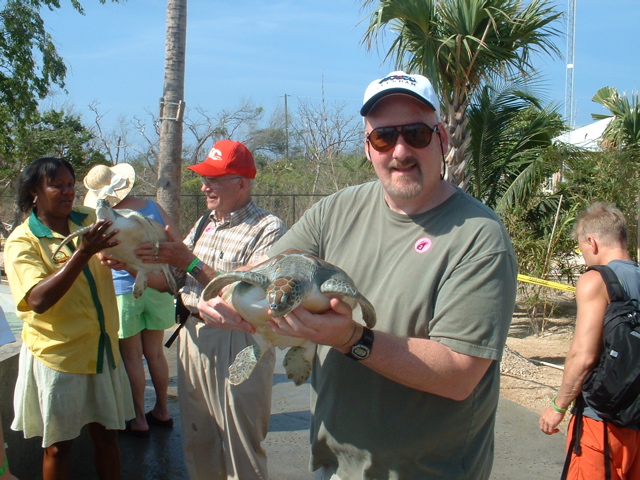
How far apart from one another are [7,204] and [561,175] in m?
18.2

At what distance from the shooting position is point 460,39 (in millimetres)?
7422

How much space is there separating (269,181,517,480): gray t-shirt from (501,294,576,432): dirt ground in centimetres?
351

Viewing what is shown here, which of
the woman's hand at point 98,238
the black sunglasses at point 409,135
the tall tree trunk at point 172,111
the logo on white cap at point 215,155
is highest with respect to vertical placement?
the tall tree trunk at point 172,111

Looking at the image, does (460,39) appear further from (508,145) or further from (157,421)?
(157,421)

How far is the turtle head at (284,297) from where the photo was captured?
153 cm

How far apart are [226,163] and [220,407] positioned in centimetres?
143

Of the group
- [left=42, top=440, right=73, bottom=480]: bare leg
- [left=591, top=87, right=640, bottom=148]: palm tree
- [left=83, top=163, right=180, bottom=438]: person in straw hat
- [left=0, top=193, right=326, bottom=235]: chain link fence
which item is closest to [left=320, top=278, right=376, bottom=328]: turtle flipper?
[left=42, top=440, right=73, bottom=480]: bare leg

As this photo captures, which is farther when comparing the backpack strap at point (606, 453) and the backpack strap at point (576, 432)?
the backpack strap at point (576, 432)

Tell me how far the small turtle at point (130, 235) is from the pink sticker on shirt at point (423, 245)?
4.85 ft

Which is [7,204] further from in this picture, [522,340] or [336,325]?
[336,325]

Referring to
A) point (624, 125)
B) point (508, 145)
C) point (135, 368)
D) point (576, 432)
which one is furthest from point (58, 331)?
point (624, 125)

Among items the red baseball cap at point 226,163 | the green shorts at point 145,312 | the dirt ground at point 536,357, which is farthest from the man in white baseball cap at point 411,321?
the dirt ground at point 536,357

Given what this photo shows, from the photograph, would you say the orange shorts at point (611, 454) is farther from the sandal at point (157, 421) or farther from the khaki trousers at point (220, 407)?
the sandal at point (157, 421)

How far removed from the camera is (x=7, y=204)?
1997 centimetres
